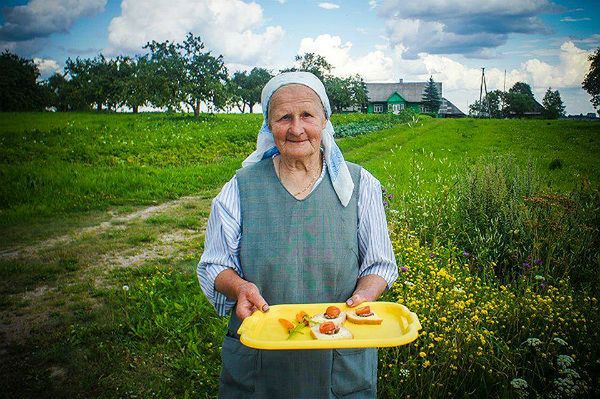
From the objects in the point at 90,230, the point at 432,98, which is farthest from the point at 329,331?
the point at 432,98

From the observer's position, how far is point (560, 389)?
95.2 inches

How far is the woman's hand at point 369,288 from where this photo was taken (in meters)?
1.92

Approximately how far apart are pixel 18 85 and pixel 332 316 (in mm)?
47197

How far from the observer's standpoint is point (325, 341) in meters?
1.46

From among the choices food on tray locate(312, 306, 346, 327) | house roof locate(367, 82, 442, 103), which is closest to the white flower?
food on tray locate(312, 306, 346, 327)

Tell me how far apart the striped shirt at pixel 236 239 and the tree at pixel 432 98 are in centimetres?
7069

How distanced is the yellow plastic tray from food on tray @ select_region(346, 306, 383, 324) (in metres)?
0.02

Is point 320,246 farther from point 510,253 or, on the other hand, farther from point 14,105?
point 14,105

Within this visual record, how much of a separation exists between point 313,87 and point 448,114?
79.1 m

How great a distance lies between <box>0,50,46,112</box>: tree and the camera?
36.3 meters

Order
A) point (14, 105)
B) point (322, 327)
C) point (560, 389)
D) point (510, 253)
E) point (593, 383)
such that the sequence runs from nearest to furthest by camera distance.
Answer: point (322, 327) → point (560, 389) → point (593, 383) → point (510, 253) → point (14, 105)

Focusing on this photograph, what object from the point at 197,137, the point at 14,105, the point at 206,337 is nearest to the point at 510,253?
the point at 206,337

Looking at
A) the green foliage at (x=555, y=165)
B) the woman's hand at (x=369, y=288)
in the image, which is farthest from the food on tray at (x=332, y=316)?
Answer: the green foliage at (x=555, y=165)

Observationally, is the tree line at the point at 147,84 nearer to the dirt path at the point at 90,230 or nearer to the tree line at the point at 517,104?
the dirt path at the point at 90,230
